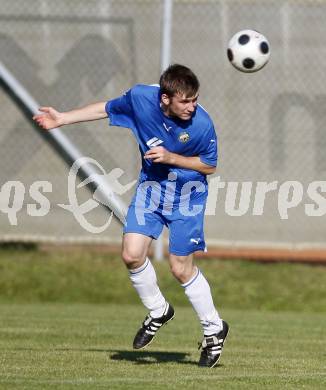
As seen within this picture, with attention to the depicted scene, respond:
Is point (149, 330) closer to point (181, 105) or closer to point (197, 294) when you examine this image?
point (197, 294)

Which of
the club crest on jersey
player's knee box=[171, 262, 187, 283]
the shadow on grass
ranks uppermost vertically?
the club crest on jersey

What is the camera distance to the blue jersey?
720 centimetres

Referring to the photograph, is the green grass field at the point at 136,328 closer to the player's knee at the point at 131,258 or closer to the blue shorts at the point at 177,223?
the player's knee at the point at 131,258

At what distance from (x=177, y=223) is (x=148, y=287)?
489mm

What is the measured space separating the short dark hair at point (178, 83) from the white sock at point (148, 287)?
3.99 ft

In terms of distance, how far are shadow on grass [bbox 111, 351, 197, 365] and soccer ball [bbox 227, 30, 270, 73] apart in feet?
8.34

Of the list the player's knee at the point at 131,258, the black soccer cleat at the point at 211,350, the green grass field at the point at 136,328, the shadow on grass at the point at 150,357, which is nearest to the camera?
the green grass field at the point at 136,328

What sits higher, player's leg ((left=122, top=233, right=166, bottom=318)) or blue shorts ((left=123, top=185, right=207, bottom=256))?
blue shorts ((left=123, top=185, right=207, bottom=256))

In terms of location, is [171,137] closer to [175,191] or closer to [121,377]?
[175,191]

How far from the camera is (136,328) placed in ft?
31.8

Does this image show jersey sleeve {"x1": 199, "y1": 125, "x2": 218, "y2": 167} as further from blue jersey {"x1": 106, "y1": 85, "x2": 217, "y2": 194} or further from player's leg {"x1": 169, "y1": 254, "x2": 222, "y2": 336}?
player's leg {"x1": 169, "y1": 254, "x2": 222, "y2": 336}

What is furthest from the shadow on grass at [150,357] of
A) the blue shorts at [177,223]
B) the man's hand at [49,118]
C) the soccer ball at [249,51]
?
the soccer ball at [249,51]

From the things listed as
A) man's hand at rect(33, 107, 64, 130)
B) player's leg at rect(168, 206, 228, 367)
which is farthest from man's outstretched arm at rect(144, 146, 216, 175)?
man's hand at rect(33, 107, 64, 130)

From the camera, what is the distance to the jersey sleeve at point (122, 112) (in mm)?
7516
